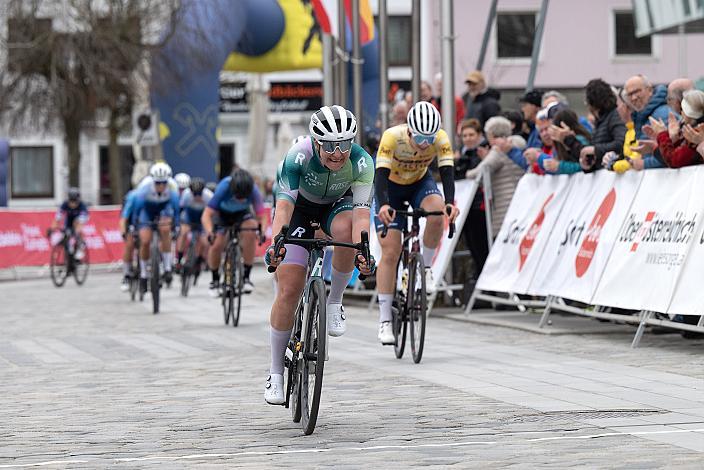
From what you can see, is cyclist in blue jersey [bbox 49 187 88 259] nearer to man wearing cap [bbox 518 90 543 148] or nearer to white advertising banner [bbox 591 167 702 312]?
man wearing cap [bbox 518 90 543 148]

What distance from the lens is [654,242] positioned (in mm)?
12977

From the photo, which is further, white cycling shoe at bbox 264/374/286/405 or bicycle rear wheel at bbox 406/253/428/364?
bicycle rear wheel at bbox 406/253/428/364

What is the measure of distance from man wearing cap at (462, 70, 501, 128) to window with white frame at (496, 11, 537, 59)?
36.3 metres

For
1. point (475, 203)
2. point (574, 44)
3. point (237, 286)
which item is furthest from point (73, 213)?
point (574, 44)

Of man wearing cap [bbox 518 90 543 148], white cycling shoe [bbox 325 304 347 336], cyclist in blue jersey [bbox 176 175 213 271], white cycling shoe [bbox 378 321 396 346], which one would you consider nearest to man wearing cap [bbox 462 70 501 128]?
man wearing cap [bbox 518 90 543 148]

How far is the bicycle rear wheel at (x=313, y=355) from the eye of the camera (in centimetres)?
849

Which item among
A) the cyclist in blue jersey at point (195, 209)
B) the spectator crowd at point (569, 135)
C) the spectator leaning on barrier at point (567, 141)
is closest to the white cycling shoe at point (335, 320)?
the spectator crowd at point (569, 135)

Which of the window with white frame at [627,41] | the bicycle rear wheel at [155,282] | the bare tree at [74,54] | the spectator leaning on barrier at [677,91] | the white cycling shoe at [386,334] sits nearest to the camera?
the white cycling shoe at [386,334]

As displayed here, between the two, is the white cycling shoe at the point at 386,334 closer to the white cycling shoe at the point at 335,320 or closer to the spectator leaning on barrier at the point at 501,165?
the white cycling shoe at the point at 335,320

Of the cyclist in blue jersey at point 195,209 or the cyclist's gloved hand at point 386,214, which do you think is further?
the cyclist in blue jersey at point 195,209

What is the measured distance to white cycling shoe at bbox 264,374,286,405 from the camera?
9297 millimetres

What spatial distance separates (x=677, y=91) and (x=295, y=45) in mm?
19666

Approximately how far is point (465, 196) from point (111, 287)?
39.4ft

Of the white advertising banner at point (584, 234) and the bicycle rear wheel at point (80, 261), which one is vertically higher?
the white advertising banner at point (584, 234)
